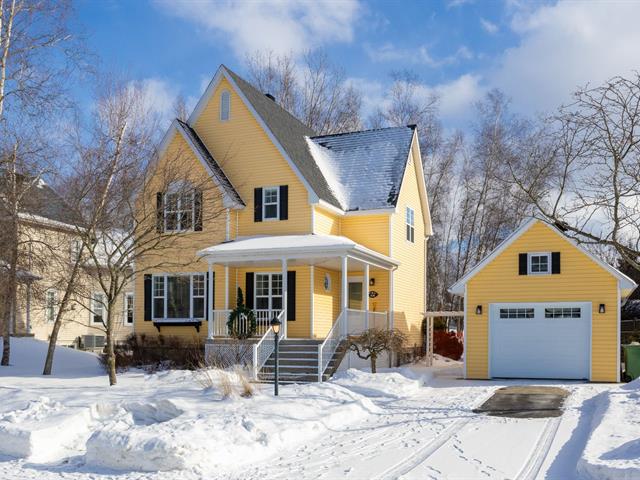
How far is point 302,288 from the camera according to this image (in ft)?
72.7

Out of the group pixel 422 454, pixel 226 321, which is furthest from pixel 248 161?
pixel 422 454

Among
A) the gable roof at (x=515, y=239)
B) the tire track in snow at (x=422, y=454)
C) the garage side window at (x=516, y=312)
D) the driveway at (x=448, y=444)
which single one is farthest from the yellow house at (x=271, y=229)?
the tire track in snow at (x=422, y=454)

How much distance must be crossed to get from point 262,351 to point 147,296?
643cm

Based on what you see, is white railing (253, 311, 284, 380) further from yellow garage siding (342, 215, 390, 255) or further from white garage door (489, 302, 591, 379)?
white garage door (489, 302, 591, 379)

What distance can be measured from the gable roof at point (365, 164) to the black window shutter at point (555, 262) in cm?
557

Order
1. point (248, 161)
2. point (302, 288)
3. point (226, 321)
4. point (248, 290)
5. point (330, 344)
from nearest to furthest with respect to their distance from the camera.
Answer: point (330, 344)
point (226, 321)
point (302, 288)
point (248, 290)
point (248, 161)

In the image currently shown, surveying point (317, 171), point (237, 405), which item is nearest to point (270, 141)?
point (317, 171)

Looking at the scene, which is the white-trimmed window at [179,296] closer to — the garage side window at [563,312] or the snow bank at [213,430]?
the snow bank at [213,430]

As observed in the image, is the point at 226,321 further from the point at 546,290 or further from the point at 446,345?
the point at 446,345

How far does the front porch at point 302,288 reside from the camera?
19656 mm

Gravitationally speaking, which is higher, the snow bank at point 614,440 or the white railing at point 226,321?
the white railing at point 226,321

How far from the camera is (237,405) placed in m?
12.2

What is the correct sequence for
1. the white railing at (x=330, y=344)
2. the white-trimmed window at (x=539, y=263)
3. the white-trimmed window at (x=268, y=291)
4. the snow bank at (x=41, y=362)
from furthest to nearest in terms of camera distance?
the white-trimmed window at (x=268, y=291)
the snow bank at (x=41, y=362)
the white-trimmed window at (x=539, y=263)
the white railing at (x=330, y=344)

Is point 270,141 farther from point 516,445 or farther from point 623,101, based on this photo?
point 516,445
